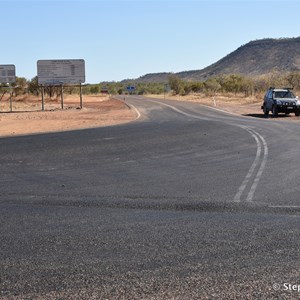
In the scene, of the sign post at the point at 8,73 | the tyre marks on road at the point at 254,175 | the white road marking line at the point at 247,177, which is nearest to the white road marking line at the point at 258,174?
the tyre marks on road at the point at 254,175

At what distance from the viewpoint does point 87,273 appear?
19.1 feet

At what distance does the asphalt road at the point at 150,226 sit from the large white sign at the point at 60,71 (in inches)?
1407

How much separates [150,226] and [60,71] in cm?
4587

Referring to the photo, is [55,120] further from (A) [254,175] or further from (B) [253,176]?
(B) [253,176]

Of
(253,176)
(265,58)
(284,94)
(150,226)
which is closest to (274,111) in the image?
(284,94)

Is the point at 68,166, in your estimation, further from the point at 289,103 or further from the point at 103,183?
the point at 289,103

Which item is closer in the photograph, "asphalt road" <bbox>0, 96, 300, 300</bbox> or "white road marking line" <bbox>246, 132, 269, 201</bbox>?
"asphalt road" <bbox>0, 96, 300, 300</bbox>

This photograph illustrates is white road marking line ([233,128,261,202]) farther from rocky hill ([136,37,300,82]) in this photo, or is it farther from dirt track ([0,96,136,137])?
rocky hill ([136,37,300,82])

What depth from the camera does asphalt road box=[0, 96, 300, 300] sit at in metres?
5.50

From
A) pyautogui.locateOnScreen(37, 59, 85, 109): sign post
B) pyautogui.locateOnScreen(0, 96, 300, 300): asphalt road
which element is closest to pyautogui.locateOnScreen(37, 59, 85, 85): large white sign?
pyautogui.locateOnScreen(37, 59, 85, 109): sign post

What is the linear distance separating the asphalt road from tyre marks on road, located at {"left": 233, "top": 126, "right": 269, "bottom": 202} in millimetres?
26

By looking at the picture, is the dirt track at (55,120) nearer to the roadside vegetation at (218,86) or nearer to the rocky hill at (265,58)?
the roadside vegetation at (218,86)

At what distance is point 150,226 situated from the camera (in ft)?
26.1

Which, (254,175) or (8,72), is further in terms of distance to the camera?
(8,72)
